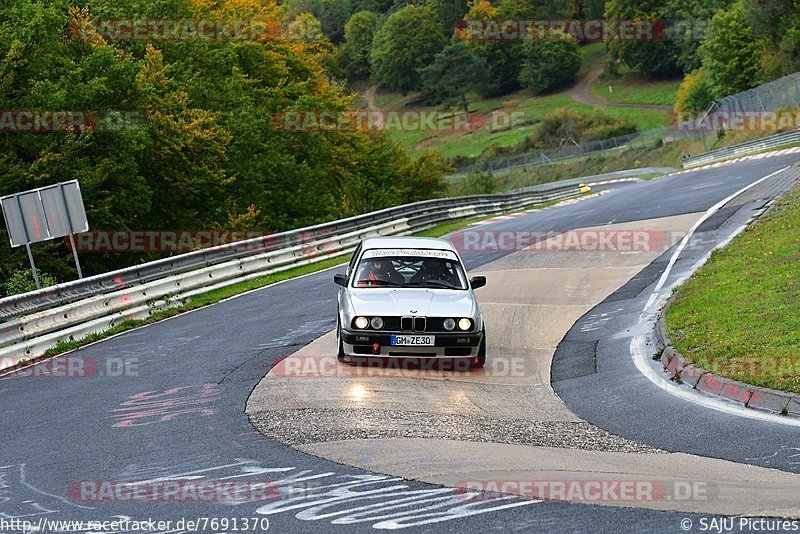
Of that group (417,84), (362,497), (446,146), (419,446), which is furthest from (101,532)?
(417,84)

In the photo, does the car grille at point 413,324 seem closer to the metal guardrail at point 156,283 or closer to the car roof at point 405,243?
the car roof at point 405,243

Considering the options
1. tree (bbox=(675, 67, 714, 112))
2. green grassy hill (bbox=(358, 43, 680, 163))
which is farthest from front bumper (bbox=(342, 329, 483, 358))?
green grassy hill (bbox=(358, 43, 680, 163))

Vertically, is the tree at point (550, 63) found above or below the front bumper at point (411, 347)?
above

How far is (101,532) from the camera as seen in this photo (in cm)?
706

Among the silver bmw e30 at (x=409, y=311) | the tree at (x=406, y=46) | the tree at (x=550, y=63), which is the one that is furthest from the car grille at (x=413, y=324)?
the tree at (x=406, y=46)

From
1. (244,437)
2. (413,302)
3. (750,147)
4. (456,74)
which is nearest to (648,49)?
(456,74)

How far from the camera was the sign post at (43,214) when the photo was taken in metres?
17.8

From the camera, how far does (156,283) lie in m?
20.1

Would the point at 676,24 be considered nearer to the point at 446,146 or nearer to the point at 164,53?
the point at 446,146

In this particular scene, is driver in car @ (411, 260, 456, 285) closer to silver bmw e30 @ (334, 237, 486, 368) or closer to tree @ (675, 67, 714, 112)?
silver bmw e30 @ (334, 237, 486, 368)

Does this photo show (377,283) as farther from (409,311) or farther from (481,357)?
(481,357)

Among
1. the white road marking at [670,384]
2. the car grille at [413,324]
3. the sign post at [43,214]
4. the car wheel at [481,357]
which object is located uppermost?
the sign post at [43,214]

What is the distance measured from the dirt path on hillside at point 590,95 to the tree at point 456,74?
12997 millimetres

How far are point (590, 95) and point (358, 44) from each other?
54.3 metres
